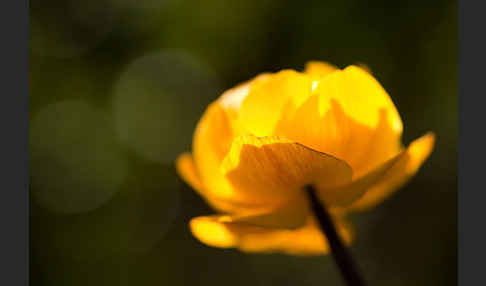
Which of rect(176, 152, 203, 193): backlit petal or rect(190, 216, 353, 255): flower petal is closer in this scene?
rect(190, 216, 353, 255): flower petal

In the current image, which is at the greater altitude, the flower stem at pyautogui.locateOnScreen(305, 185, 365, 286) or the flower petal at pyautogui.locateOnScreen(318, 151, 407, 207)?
the flower petal at pyautogui.locateOnScreen(318, 151, 407, 207)

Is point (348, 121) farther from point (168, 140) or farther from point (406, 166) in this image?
point (168, 140)

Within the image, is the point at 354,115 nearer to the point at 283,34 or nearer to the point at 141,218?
the point at 283,34

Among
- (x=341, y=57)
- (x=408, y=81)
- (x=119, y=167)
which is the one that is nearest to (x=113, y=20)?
(x=119, y=167)

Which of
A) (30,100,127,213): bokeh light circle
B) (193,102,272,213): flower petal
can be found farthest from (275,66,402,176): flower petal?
(30,100,127,213): bokeh light circle

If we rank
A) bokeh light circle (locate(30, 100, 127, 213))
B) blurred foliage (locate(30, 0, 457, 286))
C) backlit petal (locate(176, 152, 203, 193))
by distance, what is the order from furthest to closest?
1. bokeh light circle (locate(30, 100, 127, 213))
2. blurred foliage (locate(30, 0, 457, 286))
3. backlit petal (locate(176, 152, 203, 193))

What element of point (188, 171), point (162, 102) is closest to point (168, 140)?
point (162, 102)

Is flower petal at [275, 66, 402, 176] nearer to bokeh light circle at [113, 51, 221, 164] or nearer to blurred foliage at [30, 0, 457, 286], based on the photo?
blurred foliage at [30, 0, 457, 286]
